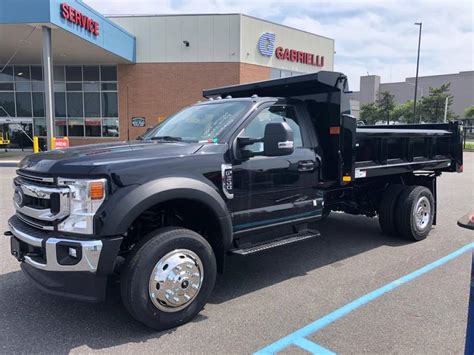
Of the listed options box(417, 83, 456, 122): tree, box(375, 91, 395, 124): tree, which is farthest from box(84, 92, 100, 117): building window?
box(375, 91, 395, 124): tree

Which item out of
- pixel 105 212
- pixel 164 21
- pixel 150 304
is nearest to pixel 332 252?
pixel 150 304

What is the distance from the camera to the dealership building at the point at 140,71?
26422 millimetres

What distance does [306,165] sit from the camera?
16.2 ft

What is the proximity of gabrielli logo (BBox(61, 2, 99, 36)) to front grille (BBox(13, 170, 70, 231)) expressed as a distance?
16.1m

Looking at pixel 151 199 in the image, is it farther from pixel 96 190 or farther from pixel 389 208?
pixel 389 208

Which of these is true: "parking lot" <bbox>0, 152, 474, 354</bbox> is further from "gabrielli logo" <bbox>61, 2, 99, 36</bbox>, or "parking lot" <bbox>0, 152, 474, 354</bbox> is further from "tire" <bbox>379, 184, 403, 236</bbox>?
"gabrielli logo" <bbox>61, 2, 99, 36</bbox>

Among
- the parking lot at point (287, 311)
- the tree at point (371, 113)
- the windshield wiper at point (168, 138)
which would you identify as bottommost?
the parking lot at point (287, 311)

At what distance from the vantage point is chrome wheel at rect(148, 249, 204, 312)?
11.6 feet

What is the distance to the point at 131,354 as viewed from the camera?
3240mm

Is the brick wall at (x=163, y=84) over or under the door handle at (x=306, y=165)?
over

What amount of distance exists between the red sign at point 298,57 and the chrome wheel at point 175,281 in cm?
2711

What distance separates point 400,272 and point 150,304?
308 cm

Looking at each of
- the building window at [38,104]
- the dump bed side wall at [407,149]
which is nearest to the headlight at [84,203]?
the dump bed side wall at [407,149]

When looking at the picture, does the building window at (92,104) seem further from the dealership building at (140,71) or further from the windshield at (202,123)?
the windshield at (202,123)
